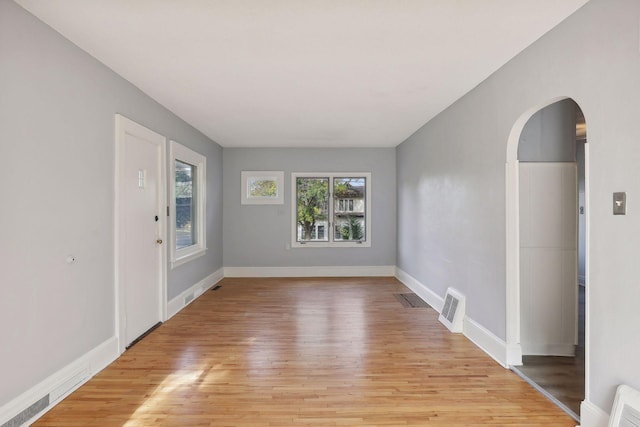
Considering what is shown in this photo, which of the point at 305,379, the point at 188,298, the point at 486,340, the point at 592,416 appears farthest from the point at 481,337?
the point at 188,298

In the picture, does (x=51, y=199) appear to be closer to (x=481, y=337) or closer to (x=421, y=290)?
(x=481, y=337)

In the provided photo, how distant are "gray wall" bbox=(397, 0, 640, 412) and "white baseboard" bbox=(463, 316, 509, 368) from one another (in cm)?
7

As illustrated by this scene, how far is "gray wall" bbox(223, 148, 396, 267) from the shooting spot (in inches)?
261

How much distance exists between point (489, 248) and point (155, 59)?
10.9 feet

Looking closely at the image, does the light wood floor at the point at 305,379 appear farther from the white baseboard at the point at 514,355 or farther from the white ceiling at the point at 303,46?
the white ceiling at the point at 303,46

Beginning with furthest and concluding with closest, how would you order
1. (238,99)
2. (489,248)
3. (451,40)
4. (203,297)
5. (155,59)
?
(203,297) → (238,99) → (489,248) → (155,59) → (451,40)

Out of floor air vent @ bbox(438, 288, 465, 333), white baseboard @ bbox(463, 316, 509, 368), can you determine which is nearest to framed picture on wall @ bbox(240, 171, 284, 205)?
floor air vent @ bbox(438, 288, 465, 333)

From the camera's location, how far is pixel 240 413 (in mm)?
2213

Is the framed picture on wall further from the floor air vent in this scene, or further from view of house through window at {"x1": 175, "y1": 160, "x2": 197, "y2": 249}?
the floor air vent

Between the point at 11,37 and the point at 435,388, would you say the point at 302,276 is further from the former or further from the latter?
the point at 11,37

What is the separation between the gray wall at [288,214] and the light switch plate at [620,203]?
4869 millimetres

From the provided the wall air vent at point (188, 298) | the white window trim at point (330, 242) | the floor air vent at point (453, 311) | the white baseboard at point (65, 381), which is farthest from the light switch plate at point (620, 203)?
the white window trim at point (330, 242)

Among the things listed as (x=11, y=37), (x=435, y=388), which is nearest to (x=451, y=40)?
(x=435, y=388)

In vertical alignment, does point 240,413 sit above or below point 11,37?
below
